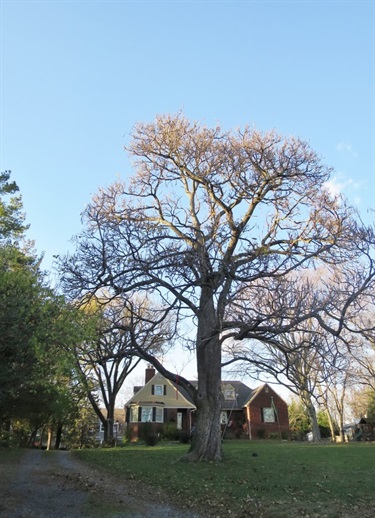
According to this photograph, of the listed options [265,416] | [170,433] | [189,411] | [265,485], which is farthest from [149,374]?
[265,485]

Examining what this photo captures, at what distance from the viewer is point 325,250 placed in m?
14.5

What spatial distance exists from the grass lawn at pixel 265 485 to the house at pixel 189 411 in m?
24.6

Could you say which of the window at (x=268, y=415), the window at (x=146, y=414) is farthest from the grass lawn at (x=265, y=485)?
the window at (x=268, y=415)

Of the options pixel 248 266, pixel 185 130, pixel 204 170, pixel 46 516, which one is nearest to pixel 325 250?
pixel 248 266

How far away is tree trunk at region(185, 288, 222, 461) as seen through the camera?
545 inches

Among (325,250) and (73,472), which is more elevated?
(325,250)

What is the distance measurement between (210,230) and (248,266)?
2459mm

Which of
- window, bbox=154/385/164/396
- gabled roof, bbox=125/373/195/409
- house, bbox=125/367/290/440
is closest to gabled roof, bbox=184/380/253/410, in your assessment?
house, bbox=125/367/290/440

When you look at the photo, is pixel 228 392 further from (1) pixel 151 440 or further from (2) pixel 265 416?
(1) pixel 151 440

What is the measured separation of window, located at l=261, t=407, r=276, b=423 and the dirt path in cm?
3108

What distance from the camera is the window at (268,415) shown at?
131 feet

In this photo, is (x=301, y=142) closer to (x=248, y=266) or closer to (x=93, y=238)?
(x=248, y=266)

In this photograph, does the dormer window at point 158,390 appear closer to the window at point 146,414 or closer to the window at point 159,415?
the window at point 159,415

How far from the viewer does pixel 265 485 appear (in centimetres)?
956
